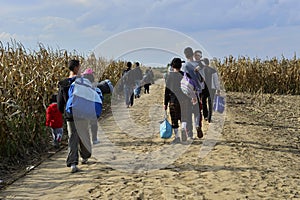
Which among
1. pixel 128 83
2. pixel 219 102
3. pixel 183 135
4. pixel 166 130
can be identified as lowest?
pixel 183 135

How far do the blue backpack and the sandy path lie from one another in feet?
3.06

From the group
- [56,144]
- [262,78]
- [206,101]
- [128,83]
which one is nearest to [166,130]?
[206,101]

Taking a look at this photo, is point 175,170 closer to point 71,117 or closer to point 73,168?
point 73,168

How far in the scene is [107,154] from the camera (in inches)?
285

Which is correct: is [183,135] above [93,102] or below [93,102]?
below

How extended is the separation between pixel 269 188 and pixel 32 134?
453cm

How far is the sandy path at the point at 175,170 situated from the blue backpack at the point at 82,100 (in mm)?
931

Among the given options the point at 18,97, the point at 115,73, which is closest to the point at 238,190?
the point at 18,97

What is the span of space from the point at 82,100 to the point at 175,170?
6.03ft

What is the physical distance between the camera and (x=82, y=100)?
19.7 ft

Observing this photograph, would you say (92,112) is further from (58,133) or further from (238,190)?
(238,190)

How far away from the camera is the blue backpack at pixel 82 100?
5957 mm

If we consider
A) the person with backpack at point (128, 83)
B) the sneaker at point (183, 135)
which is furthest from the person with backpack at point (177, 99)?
the person with backpack at point (128, 83)

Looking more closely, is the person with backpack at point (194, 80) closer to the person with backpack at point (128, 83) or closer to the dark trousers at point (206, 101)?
the dark trousers at point (206, 101)
